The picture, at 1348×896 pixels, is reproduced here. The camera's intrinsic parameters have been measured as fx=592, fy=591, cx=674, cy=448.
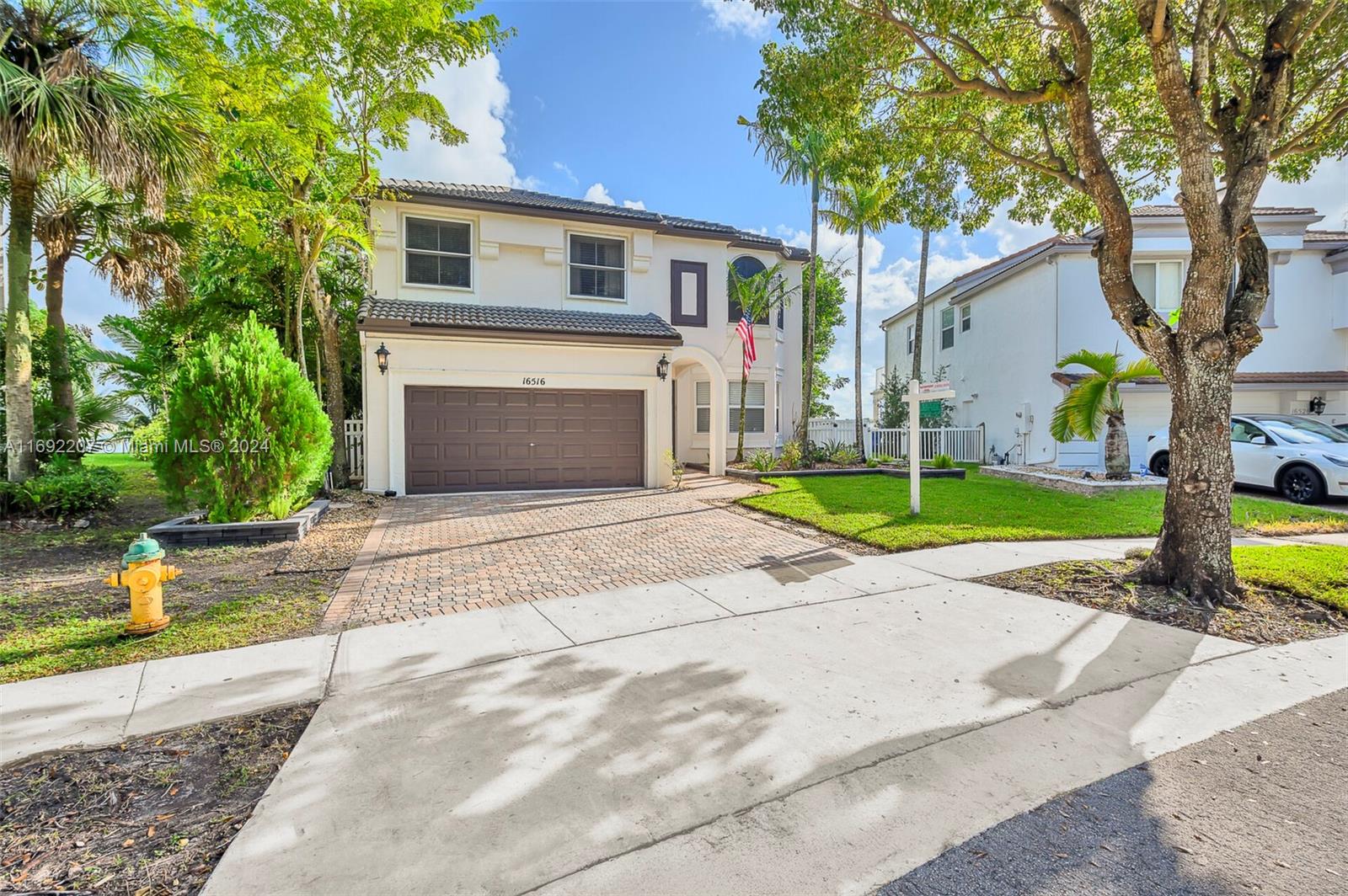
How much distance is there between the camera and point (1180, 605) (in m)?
5.29

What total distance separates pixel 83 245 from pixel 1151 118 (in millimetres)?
17880

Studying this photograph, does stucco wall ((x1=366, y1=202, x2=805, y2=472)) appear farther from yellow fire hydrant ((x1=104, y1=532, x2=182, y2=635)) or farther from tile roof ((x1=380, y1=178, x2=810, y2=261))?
yellow fire hydrant ((x1=104, y1=532, x2=182, y2=635))

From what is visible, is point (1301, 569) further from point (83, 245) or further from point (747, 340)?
point (83, 245)

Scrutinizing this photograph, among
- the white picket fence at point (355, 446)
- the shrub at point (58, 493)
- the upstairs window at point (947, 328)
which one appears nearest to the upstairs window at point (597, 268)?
the white picket fence at point (355, 446)

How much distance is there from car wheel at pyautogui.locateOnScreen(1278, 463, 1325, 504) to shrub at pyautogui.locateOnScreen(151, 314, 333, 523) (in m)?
17.7

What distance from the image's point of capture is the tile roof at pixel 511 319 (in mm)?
12141

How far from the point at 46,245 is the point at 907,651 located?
15.3 meters

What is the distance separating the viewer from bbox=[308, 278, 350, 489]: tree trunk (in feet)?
40.2

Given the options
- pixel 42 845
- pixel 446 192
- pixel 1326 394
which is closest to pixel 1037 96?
pixel 42 845

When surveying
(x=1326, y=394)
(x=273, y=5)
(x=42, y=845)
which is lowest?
(x=42, y=845)

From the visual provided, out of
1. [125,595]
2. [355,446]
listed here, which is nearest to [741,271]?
[355,446]

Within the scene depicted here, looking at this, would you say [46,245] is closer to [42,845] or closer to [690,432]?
[42,845]

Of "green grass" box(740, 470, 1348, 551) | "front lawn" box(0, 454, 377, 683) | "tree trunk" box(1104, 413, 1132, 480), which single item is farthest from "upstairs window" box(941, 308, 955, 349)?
"front lawn" box(0, 454, 377, 683)

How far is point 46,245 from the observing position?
10617 millimetres
